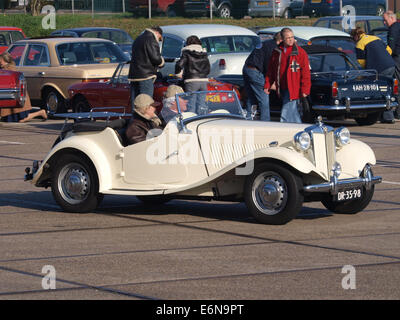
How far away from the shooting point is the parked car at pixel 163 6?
43719 millimetres

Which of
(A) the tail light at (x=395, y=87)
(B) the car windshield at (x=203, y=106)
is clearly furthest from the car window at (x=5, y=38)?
(B) the car windshield at (x=203, y=106)

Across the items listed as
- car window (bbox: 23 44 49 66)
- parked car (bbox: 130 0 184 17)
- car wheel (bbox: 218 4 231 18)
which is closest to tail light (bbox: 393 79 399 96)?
car window (bbox: 23 44 49 66)

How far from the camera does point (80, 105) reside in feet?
63.4

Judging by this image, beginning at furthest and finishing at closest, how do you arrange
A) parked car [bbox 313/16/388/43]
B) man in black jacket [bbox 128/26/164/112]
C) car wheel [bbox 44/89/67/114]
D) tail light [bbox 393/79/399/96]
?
1. parked car [bbox 313/16/388/43]
2. car wheel [bbox 44/89/67/114]
3. tail light [bbox 393/79/399/96]
4. man in black jacket [bbox 128/26/164/112]

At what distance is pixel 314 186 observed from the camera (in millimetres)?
9047

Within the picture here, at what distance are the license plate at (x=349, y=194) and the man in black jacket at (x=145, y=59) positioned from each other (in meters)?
6.91

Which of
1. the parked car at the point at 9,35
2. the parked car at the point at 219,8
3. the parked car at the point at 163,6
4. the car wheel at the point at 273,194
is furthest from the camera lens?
the parked car at the point at 163,6

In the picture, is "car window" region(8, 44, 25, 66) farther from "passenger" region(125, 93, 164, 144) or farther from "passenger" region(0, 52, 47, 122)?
"passenger" region(125, 93, 164, 144)

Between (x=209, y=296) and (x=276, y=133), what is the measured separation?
3234mm

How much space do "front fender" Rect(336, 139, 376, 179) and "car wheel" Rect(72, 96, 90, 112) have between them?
1010cm

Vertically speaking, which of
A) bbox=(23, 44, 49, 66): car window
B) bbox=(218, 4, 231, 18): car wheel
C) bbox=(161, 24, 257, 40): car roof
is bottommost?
bbox=(23, 44, 49, 66): car window

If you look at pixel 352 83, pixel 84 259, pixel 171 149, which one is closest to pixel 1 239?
pixel 84 259

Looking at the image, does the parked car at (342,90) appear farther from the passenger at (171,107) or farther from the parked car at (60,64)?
the passenger at (171,107)

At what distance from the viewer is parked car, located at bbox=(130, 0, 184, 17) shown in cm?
4372
